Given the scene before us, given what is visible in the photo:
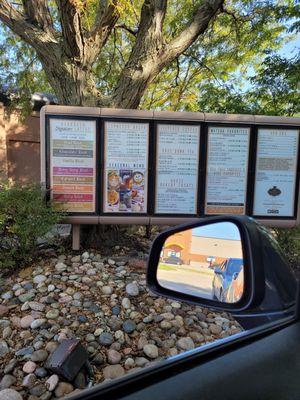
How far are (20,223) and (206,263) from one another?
3.13 metres

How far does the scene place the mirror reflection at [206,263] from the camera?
1.59 metres

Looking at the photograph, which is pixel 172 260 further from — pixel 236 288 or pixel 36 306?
pixel 36 306

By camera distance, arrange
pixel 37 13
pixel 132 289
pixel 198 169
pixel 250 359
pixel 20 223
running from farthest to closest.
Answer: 1. pixel 37 13
2. pixel 198 169
3. pixel 20 223
4. pixel 132 289
5. pixel 250 359

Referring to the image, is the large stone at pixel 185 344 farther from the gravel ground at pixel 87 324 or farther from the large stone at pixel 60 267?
the large stone at pixel 60 267

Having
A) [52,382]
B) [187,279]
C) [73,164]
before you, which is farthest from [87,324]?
[73,164]

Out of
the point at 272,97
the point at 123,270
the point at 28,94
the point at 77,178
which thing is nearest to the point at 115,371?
the point at 123,270

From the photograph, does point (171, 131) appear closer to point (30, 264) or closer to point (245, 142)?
point (245, 142)

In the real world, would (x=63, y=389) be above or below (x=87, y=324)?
below

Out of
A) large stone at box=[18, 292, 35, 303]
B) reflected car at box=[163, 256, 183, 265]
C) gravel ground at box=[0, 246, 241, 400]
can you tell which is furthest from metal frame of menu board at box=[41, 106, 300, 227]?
reflected car at box=[163, 256, 183, 265]

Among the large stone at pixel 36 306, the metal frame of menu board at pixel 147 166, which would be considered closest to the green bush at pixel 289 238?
the metal frame of menu board at pixel 147 166

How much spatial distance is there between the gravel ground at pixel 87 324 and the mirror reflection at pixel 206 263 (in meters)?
1.45

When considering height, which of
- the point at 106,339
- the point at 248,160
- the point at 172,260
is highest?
the point at 248,160

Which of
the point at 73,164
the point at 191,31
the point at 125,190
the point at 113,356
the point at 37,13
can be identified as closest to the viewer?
the point at 113,356

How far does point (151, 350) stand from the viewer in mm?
3207
